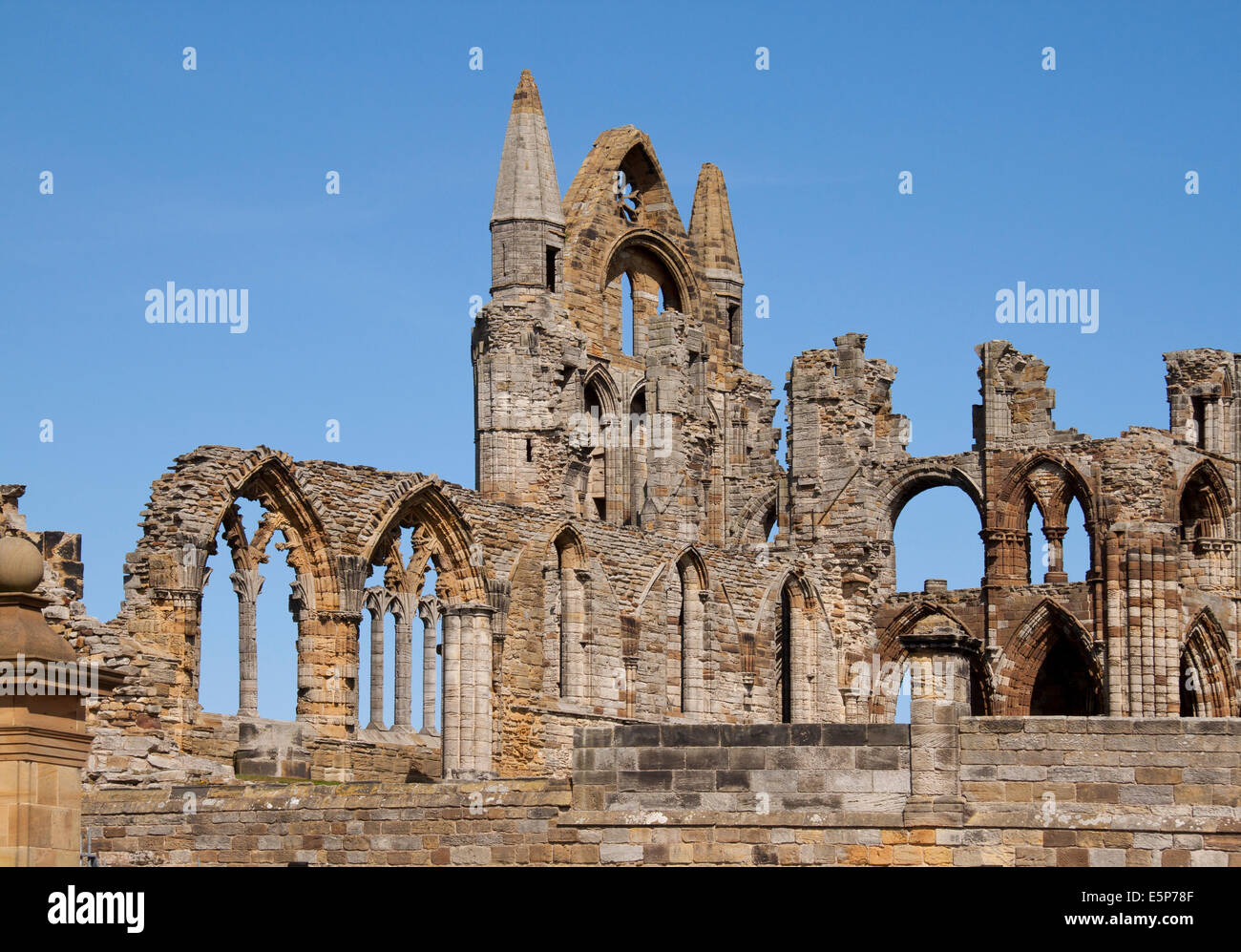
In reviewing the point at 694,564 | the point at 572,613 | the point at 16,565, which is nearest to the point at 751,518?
the point at 694,564

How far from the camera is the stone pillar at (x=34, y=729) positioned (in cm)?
2064

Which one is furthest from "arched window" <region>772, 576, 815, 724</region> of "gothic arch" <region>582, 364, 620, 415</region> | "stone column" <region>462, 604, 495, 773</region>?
"stone column" <region>462, 604, 495, 773</region>

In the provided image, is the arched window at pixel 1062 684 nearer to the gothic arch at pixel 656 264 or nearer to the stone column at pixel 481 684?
the gothic arch at pixel 656 264

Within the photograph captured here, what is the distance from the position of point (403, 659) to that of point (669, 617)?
5.73m

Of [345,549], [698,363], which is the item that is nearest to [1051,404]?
[698,363]

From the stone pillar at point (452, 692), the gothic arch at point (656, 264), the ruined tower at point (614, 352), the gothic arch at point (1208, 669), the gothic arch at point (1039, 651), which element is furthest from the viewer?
the gothic arch at point (656, 264)

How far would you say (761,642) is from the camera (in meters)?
46.9

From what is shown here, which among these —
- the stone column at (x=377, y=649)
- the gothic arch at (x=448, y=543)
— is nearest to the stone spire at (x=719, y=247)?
the stone column at (x=377, y=649)

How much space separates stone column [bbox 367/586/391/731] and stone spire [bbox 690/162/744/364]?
13.8 m

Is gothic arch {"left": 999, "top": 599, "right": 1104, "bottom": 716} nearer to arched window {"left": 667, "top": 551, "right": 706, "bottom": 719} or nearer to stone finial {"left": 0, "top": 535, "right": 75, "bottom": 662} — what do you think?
arched window {"left": 667, "top": 551, "right": 706, "bottom": 719}

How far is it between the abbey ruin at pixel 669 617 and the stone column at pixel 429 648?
0.10 metres

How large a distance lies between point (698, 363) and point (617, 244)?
3.02 metres

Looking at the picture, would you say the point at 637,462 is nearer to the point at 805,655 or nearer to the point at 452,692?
the point at 805,655
